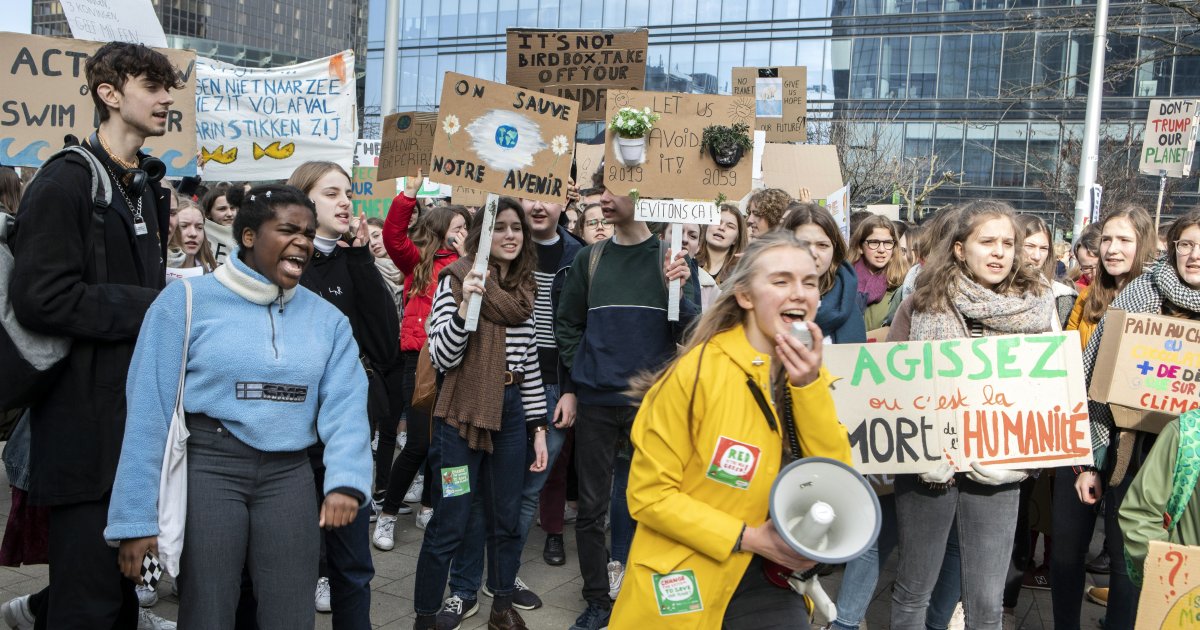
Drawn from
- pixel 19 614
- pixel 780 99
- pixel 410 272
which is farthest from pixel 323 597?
pixel 780 99

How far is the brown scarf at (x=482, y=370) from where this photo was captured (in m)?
4.54

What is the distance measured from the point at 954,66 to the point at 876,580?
37.5m

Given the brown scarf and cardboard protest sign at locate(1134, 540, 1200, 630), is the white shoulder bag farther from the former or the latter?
cardboard protest sign at locate(1134, 540, 1200, 630)

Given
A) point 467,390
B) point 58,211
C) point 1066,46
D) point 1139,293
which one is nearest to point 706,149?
point 467,390

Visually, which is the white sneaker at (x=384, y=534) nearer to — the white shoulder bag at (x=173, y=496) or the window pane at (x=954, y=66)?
the white shoulder bag at (x=173, y=496)

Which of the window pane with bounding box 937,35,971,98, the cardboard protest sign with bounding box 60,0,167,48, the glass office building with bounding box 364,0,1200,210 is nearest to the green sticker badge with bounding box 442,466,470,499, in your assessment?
the cardboard protest sign with bounding box 60,0,167,48

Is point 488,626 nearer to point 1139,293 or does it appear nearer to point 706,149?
point 706,149

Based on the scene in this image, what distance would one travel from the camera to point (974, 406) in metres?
4.08

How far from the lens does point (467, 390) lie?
4.56 m

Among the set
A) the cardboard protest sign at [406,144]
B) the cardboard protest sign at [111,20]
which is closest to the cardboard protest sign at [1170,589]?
the cardboard protest sign at [406,144]

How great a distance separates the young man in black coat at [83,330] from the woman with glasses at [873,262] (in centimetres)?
456

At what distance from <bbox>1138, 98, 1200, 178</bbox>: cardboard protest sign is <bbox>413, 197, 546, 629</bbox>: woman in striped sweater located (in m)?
11.0

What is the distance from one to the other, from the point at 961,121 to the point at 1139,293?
36142 millimetres

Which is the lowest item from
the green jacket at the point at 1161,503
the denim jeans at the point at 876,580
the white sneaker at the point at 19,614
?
the white sneaker at the point at 19,614
